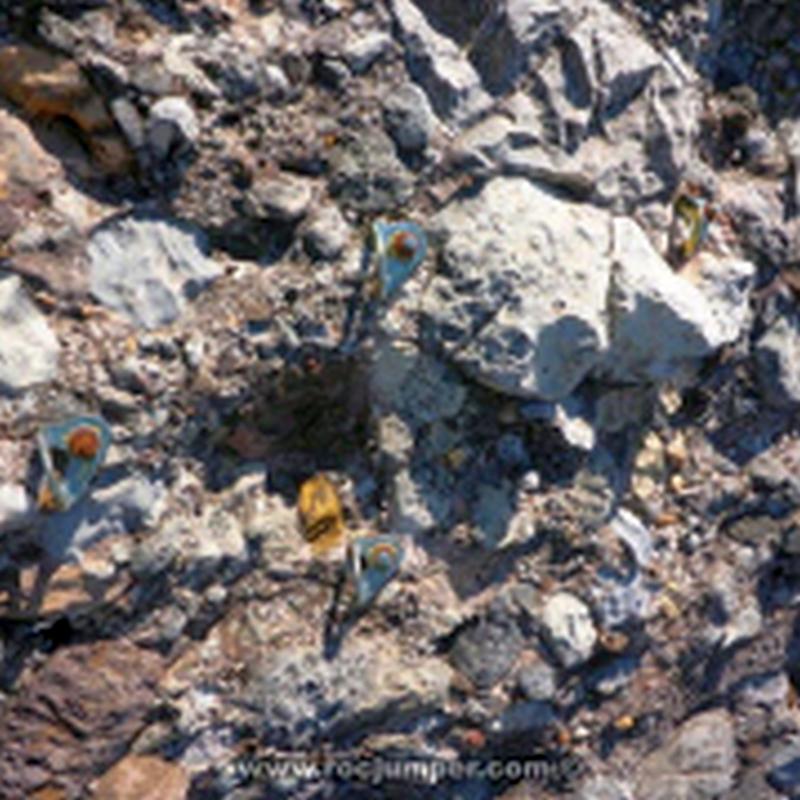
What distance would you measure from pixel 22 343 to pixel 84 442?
1.17ft

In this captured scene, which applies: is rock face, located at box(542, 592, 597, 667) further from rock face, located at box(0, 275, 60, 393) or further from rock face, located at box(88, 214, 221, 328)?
rock face, located at box(0, 275, 60, 393)

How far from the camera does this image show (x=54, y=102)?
2.82 meters

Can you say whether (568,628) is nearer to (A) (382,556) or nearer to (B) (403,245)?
(A) (382,556)

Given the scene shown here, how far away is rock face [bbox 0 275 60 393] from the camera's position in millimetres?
2732

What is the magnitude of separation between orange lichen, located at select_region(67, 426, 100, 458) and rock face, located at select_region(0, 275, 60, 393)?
Answer: 21cm

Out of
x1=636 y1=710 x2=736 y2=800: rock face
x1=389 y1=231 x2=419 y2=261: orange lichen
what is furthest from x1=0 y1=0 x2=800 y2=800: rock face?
x1=636 y1=710 x2=736 y2=800: rock face

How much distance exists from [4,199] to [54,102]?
343 millimetres

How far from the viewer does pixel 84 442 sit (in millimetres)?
2764

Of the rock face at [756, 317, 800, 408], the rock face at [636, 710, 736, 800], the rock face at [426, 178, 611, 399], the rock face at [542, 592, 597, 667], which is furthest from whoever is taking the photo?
the rock face at [636, 710, 736, 800]

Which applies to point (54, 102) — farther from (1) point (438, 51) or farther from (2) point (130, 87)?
(1) point (438, 51)

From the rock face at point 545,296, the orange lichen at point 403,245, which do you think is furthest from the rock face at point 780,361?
the orange lichen at point 403,245

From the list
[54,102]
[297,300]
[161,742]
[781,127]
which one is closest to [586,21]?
[781,127]

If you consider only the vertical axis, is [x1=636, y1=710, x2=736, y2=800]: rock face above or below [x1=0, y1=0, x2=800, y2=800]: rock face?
below

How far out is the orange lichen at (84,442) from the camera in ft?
9.02
